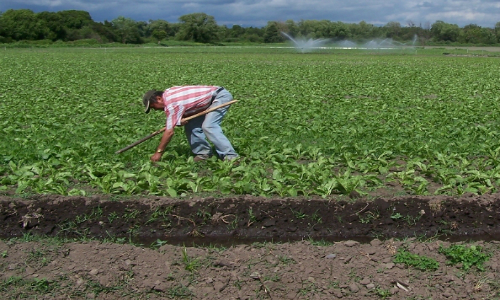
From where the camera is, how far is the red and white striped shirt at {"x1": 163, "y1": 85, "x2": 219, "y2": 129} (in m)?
6.99

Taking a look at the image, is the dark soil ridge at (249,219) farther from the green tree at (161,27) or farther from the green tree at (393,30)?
the green tree at (161,27)

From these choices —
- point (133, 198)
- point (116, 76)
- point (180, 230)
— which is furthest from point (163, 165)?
point (116, 76)

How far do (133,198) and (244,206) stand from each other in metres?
1.29

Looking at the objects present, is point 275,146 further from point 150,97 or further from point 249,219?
point 249,219

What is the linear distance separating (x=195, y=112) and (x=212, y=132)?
37cm

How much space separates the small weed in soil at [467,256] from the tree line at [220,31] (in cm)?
6338

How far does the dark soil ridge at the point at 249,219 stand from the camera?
5613mm

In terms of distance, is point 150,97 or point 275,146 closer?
point 150,97

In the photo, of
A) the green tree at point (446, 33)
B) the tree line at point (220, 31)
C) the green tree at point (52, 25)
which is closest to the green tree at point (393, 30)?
the tree line at point (220, 31)

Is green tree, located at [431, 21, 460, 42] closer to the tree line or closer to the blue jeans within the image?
the tree line

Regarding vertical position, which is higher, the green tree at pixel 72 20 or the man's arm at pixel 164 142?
the green tree at pixel 72 20

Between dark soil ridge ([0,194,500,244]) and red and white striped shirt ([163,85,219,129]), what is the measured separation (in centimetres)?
154

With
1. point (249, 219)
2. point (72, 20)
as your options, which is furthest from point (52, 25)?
point (249, 219)

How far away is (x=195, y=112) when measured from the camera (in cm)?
755
